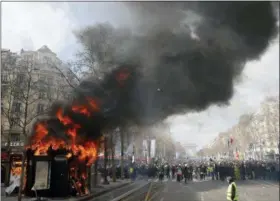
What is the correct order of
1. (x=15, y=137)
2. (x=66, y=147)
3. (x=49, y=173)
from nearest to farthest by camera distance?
(x=49, y=173) < (x=66, y=147) < (x=15, y=137)

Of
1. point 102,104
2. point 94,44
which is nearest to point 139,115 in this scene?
point 102,104

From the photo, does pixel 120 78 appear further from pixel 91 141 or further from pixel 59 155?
pixel 59 155

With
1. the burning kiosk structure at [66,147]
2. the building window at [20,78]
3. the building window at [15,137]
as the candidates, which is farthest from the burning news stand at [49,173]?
the building window at [15,137]

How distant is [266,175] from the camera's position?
22.7 meters

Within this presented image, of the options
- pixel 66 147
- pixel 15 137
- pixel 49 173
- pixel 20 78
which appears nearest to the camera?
pixel 49 173

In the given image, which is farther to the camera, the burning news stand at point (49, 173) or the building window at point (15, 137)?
the building window at point (15, 137)

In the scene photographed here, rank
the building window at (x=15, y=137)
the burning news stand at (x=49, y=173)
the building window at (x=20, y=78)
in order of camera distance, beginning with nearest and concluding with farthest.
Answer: the burning news stand at (x=49, y=173) → the building window at (x=20, y=78) → the building window at (x=15, y=137)

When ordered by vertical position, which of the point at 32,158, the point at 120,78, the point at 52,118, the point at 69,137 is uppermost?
the point at 120,78

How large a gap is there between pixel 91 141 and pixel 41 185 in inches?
124

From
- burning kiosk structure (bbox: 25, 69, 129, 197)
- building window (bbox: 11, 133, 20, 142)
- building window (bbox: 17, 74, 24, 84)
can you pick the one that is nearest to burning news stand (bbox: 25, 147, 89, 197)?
burning kiosk structure (bbox: 25, 69, 129, 197)

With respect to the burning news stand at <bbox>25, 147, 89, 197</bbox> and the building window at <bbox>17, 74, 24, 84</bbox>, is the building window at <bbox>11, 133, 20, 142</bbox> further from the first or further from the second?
the burning news stand at <bbox>25, 147, 89, 197</bbox>

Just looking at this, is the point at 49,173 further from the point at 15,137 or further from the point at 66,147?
the point at 15,137

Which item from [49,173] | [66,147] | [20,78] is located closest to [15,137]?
[20,78]

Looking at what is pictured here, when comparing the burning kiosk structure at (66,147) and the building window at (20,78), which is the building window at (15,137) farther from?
the burning kiosk structure at (66,147)
